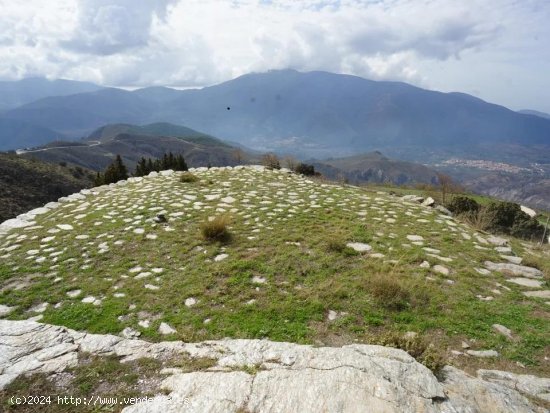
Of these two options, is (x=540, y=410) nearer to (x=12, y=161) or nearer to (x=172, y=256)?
(x=172, y=256)

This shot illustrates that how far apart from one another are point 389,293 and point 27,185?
37.1 m

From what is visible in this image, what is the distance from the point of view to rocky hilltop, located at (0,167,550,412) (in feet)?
10.2

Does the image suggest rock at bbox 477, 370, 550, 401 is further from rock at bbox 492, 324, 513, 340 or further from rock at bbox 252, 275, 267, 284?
rock at bbox 252, 275, 267, 284

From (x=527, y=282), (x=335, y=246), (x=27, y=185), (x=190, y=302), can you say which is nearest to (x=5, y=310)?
(x=190, y=302)

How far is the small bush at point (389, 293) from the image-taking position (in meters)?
5.30

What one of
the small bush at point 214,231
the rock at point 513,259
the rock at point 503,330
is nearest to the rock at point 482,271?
the rock at point 513,259

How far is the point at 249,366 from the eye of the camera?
337 cm

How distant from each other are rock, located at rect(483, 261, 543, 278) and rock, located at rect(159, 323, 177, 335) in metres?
5.98

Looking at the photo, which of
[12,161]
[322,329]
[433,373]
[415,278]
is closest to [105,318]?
[322,329]

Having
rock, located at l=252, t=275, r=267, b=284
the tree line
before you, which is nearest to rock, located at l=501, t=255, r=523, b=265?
rock, located at l=252, t=275, r=267, b=284

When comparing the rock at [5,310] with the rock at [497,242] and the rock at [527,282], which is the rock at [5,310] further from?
the rock at [497,242]

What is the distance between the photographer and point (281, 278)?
6047mm

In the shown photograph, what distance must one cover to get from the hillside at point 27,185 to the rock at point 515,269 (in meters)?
24.9

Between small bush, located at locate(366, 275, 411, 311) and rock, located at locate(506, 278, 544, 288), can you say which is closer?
small bush, located at locate(366, 275, 411, 311)
